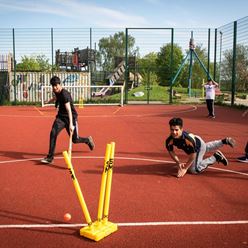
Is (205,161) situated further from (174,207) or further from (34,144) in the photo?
(34,144)

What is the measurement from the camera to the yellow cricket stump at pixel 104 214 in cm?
412

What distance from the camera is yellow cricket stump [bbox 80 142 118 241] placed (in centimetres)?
412

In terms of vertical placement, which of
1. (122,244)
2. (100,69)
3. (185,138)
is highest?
(100,69)

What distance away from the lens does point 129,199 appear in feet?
18.1

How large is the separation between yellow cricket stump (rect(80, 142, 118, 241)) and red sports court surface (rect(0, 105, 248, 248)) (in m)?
0.08

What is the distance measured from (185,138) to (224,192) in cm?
113

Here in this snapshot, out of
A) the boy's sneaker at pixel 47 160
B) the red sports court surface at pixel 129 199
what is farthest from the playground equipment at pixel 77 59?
the boy's sneaker at pixel 47 160

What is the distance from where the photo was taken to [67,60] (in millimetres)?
31328

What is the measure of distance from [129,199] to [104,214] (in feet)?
3.82

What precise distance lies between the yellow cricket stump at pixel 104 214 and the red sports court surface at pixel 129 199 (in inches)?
3.0

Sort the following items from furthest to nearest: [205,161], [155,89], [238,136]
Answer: [155,89] → [238,136] → [205,161]

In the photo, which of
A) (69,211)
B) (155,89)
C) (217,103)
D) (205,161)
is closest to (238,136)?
(205,161)

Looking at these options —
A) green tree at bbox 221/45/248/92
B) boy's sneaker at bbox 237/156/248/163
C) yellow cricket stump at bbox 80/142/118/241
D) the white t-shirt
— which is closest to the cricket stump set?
yellow cricket stump at bbox 80/142/118/241

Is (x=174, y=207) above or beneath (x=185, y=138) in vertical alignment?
beneath
